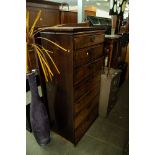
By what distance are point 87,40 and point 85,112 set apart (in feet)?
2.44

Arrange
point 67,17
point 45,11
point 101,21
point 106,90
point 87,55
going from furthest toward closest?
point 67,17 < point 45,11 < point 101,21 < point 106,90 < point 87,55

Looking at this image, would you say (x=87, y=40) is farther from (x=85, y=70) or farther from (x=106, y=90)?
(x=106, y=90)

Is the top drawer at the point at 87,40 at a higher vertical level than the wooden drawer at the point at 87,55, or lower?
higher

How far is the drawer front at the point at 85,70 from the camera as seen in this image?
50.5 inches

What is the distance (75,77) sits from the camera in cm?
127

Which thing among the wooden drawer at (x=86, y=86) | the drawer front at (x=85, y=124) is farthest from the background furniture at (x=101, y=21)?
the drawer front at (x=85, y=124)

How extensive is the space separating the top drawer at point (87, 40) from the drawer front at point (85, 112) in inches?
25.5

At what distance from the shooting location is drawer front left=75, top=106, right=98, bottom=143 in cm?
154

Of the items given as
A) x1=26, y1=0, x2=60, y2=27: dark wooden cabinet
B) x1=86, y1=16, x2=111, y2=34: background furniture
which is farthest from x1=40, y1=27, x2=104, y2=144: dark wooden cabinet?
x1=26, y1=0, x2=60, y2=27: dark wooden cabinet

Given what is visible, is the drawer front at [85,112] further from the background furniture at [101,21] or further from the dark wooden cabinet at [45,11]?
the dark wooden cabinet at [45,11]

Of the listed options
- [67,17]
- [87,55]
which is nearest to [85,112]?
[87,55]
